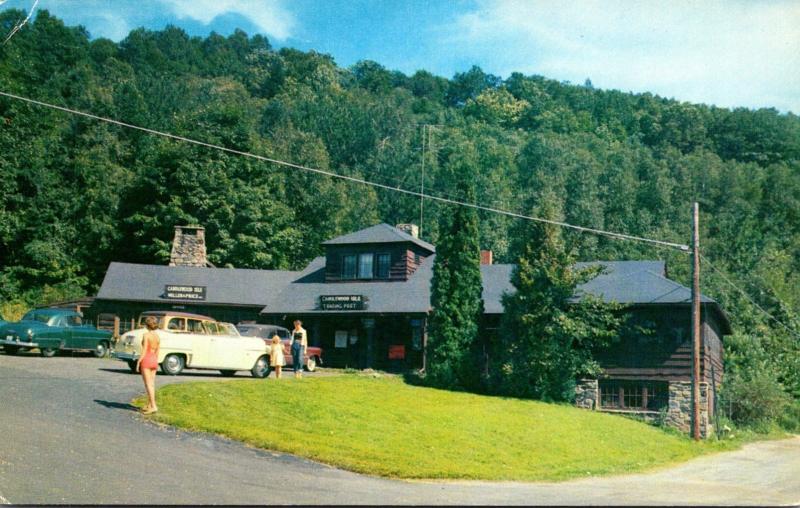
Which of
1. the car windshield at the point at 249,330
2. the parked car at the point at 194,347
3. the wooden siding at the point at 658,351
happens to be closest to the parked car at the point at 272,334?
the car windshield at the point at 249,330

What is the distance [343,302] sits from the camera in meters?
40.1

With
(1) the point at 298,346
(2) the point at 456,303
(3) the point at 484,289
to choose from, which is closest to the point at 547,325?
(2) the point at 456,303

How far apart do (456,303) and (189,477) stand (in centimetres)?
2342

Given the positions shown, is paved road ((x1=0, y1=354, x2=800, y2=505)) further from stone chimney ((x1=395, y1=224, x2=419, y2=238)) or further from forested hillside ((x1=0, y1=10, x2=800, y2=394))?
stone chimney ((x1=395, y1=224, x2=419, y2=238))

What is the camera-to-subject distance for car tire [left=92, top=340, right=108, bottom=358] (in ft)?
110

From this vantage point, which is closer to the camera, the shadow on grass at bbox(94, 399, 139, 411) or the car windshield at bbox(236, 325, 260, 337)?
the shadow on grass at bbox(94, 399, 139, 411)

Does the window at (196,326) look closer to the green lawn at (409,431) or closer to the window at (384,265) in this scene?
the green lawn at (409,431)

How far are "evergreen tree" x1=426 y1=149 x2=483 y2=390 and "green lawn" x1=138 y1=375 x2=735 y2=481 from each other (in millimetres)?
6379

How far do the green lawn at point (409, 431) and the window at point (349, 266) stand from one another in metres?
16.7

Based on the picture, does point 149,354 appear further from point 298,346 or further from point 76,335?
point 76,335

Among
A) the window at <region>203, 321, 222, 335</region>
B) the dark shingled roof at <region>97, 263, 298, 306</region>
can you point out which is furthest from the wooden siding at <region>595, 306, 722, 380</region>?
the dark shingled roof at <region>97, 263, 298, 306</region>

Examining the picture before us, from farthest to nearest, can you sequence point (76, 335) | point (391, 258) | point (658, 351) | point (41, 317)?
point (391, 258), point (658, 351), point (76, 335), point (41, 317)

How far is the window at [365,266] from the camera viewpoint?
144 ft

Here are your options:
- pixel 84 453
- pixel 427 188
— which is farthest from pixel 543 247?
pixel 427 188
